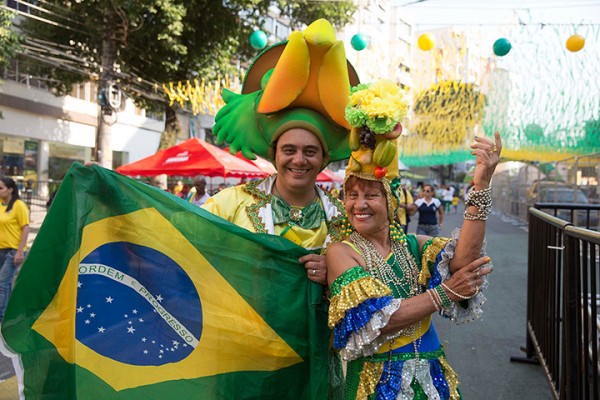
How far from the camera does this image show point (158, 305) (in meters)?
2.29

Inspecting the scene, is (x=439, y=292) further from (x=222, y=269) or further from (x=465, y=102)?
(x=465, y=102)

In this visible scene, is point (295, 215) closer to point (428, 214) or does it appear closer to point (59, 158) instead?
point (428, 214)

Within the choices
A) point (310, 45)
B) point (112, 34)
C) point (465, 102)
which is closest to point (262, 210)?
point (310, 45)

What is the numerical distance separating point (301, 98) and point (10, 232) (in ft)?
14.8

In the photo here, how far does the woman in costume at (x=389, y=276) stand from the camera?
6.22 feet

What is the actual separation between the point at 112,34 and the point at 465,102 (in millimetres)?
10879

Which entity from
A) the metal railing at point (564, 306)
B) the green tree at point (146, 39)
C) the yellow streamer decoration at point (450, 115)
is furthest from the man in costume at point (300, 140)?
the yellow streamer decoration at point (450, 115)

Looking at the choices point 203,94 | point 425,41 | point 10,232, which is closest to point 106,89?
point 203,94

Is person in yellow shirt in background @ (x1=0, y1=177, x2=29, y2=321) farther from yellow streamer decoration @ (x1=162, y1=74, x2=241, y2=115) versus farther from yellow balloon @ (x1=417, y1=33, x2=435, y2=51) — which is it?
yellow balloon @ (x1=417, y1=33, x2=435, y2=51)

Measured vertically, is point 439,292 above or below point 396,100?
below

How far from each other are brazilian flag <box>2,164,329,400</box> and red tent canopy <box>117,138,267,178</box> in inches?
312

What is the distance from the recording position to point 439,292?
196 centimetres

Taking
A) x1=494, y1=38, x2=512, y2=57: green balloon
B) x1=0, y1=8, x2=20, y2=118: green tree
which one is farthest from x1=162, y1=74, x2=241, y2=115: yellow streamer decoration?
x1=494, y1=38, x2=512, y2=57: green balloon

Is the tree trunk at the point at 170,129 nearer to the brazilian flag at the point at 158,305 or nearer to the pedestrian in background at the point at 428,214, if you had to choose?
the pedestrian in background at the point at 428,214
